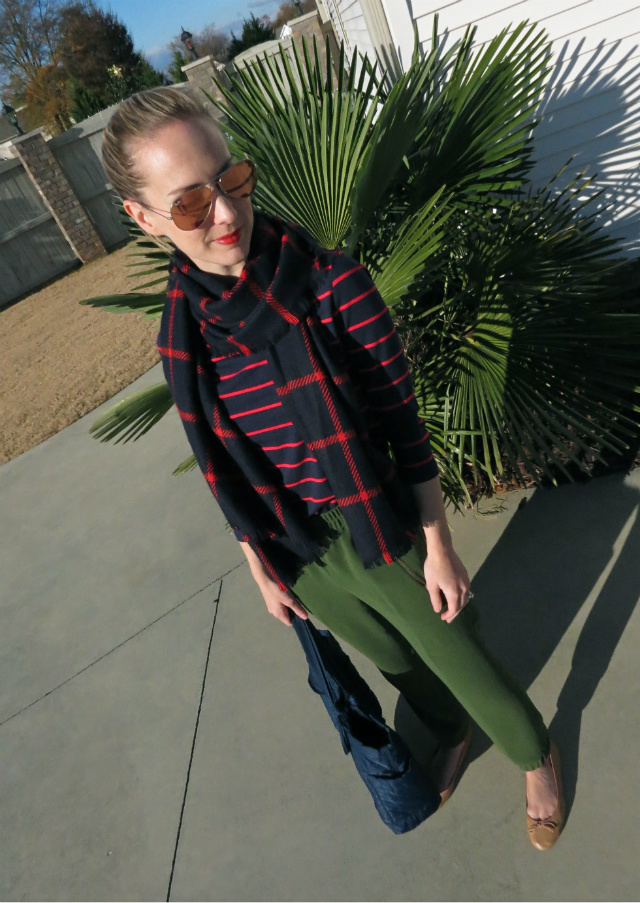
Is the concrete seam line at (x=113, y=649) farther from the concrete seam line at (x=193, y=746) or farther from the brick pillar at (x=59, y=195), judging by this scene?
the brick pillar at (x=59, y=195)

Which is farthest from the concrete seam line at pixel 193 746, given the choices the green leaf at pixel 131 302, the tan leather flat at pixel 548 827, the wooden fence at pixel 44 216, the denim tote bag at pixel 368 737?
the wooden fence at pixel 44 216

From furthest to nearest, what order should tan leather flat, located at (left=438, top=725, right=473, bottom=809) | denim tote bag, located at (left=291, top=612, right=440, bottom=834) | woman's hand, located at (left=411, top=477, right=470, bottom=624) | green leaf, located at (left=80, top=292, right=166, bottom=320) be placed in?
green leaf, located at (left=80, top=292, right=166, bottom=320), tan leather flat, located at (left=438, top=725, right=473, bottom=809), denim tote bag, located at (left=291, top=612, right=440, bottom=834), woman's hand, located at (left=411, top=477, right=470, bottom=624)

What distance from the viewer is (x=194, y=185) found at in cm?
126

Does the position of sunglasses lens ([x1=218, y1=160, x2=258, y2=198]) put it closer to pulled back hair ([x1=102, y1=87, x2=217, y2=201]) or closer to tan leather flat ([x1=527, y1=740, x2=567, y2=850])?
pulled back hair ([x1=102, y1=87, x2=217, y2=201])

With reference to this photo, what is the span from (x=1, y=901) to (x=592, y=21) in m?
4.36

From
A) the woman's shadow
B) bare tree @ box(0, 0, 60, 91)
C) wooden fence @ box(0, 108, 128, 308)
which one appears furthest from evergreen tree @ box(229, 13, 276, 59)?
Answer: the woman's shadow

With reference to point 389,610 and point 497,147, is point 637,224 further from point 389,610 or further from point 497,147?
point 389,610

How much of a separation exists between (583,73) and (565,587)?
2596 millimetres

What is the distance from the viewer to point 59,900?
215 centimetres

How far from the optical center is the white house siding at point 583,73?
128 inches

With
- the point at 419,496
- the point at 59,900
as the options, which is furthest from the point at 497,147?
the point at 59,900

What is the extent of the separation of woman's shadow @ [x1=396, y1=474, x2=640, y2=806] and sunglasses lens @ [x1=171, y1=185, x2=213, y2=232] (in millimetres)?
1712

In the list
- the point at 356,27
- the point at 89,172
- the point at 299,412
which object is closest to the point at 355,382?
the point at 299,412

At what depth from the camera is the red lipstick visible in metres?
1.30
